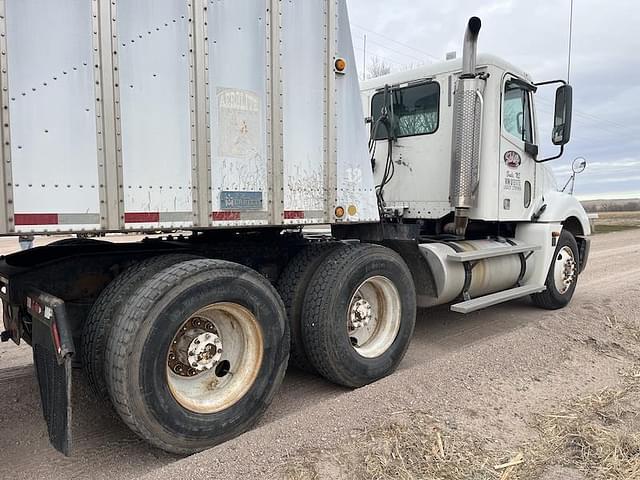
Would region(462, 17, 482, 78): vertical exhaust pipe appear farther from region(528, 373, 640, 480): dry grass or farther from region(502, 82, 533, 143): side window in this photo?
region(528, 373, 640, 480): dry grass

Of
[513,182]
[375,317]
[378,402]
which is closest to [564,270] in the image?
[513,182]

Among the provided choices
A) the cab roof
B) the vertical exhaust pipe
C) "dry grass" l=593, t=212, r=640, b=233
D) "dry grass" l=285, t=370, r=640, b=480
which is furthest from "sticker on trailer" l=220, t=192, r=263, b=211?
"dry grass" l=593, t=212, r=640, b=233

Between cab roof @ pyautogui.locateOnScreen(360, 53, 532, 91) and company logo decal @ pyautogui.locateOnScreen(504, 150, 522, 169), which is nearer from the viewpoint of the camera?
cab roof @ pyautogui.locateOnScreen(360, 53, 532, 91)

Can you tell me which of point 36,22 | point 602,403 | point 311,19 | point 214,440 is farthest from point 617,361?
point 36,22

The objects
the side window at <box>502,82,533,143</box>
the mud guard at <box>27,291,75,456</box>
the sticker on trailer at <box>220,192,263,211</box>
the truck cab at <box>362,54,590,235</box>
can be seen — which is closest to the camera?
the mud guard at <box>27,291,75,456</box>

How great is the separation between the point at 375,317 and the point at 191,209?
2.00m

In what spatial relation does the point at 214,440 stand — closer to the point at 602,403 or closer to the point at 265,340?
the point at 265,340

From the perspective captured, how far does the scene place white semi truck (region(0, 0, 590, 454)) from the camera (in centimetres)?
257

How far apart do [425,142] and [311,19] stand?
2.52 m

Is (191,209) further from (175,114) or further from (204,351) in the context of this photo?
(204,351)

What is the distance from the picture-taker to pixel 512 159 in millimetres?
5785

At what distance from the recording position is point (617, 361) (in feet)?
15.1

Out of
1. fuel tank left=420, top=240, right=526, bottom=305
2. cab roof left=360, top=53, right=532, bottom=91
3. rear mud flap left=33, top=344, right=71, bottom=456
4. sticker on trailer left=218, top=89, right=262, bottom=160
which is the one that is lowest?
rear mud flap left=33, top=344, right=71, bottom=456

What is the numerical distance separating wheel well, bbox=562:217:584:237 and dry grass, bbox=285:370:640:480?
4.15m
